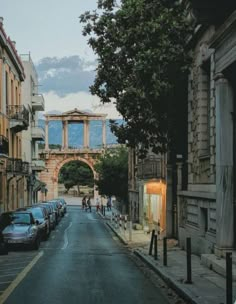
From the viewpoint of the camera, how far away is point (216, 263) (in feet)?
52.3

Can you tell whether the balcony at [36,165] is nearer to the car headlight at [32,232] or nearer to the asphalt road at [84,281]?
the car headlight at [32,232]

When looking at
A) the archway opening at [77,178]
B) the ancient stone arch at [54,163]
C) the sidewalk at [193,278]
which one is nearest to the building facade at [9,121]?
the sidewalk at [193,278]

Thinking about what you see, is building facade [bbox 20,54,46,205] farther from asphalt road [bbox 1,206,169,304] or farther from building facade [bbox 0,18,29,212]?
asphalt road [bbox 1,206,169,304]

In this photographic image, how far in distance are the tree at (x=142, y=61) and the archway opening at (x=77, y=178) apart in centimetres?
8944

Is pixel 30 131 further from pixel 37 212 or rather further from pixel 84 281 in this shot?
pixel 84 281

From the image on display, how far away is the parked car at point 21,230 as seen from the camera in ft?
83.5

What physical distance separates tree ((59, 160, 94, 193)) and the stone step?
97.5m

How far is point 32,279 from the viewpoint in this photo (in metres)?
15.5

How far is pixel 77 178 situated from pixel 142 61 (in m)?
95.7

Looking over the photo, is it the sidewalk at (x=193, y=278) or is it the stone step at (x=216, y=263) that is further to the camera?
the stone step at (x=216, y=263)

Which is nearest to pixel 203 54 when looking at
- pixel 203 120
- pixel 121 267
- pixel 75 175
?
pixel 203 120

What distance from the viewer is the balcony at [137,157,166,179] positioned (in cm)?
3188

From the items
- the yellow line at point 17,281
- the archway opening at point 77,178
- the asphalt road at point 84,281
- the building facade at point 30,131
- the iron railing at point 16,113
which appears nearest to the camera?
the asphalt road at point 84,281

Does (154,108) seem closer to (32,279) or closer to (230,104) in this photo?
(230,104)
